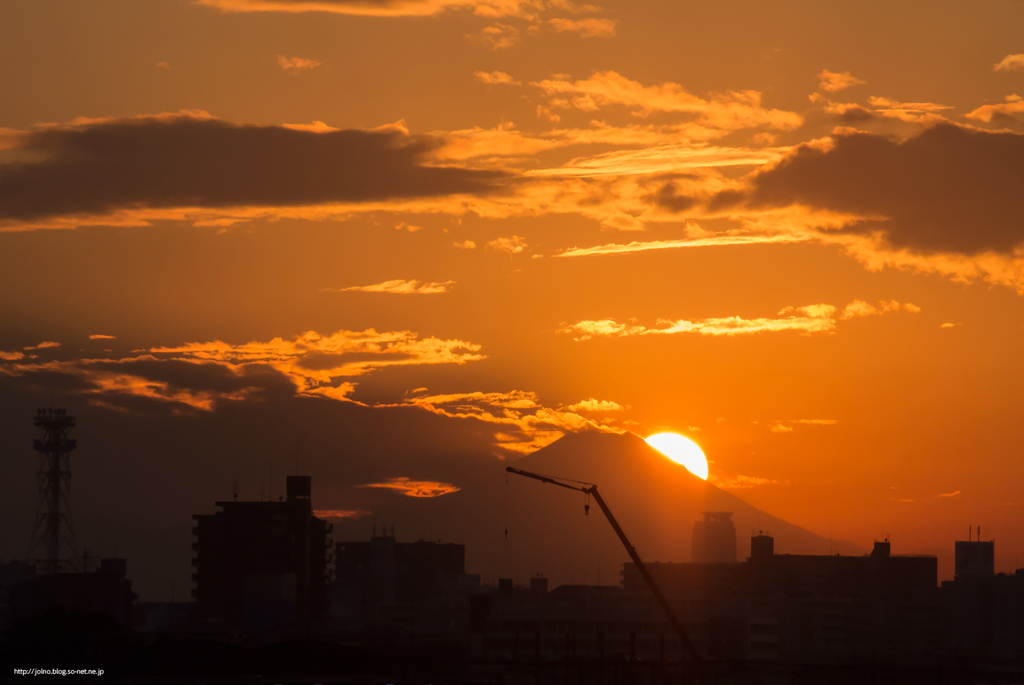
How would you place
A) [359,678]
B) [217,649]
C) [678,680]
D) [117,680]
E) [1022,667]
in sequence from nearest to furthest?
[117,680]
[359,678]
[217,649]
[678,680]
[1022,667]

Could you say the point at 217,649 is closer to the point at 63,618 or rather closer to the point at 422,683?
the point at 63,618

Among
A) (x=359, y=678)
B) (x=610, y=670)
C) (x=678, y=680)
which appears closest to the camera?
(x=359, y=678)

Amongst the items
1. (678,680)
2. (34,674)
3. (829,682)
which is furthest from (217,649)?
(829,682)

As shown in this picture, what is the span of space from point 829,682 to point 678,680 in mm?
19588

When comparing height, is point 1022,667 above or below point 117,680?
below

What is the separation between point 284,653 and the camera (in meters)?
123

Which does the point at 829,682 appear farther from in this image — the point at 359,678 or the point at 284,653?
the point at 359,678

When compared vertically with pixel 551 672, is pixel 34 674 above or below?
above

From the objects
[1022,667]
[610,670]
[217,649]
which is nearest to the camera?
[217,649]

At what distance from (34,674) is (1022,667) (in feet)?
480

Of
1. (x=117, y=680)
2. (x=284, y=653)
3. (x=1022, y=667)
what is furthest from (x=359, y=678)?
(x=1022, y=667)

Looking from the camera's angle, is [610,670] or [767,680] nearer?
[610,670]

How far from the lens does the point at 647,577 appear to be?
18162 centimetres

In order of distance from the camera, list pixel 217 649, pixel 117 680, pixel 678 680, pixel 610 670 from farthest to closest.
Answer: pixel 610 670 < pixel 678 680 < pixel 217 649 < pixel 117 680
